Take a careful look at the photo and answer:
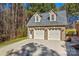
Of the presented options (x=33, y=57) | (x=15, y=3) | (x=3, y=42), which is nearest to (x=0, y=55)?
(x=3, y=42)

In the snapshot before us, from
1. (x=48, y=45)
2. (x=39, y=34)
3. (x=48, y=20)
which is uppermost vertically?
(x=48, y=20)

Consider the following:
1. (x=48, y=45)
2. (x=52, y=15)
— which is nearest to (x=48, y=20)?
(x=52, y=15)

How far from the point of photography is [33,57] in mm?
2564

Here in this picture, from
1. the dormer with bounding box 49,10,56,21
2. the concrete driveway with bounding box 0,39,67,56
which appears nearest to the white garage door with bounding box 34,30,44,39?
the concrete driveway with bounding box 0,39,67,56

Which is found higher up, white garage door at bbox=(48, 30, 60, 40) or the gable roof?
the gable roof

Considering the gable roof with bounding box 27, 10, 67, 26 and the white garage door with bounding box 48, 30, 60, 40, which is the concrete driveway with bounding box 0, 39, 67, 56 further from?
the gable roof with bounding box 27, 10, 67, 26

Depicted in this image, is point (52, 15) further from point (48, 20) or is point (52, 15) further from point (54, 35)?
point (54, 35)

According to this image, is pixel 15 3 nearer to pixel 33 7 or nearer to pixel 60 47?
pixel 33 7

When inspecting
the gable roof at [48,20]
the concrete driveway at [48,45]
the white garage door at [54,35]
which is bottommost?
the concrete driveway at [48,45]

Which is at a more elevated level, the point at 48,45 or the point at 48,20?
the point at 48,20

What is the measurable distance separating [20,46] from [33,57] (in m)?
0.16

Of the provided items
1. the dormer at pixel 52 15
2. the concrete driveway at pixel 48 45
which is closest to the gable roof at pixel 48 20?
the dormer at pixel 52 15

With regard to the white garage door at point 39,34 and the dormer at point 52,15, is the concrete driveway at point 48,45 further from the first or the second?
the dormer at point 52,15

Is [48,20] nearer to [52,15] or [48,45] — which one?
[52,15]
